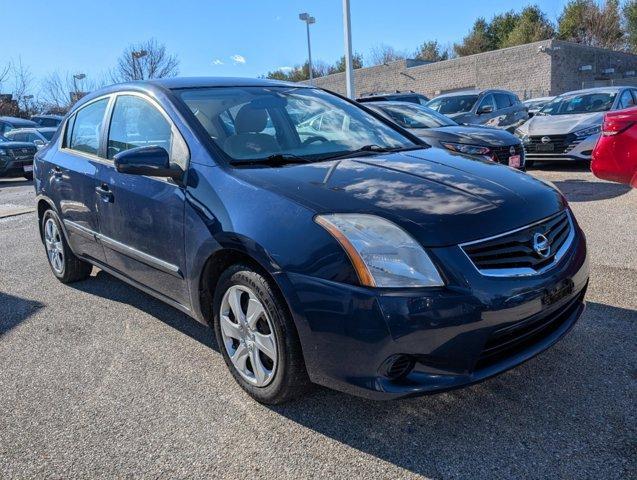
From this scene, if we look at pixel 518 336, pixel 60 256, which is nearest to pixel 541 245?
pixel 518 336

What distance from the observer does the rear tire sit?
4.71 m

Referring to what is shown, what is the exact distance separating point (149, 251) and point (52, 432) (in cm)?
111

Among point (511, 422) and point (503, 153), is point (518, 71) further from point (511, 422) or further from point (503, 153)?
point (511, 422)

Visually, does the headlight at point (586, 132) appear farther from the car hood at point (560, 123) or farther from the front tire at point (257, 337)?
the front tire at point (257, 337)

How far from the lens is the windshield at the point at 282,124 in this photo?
312cm

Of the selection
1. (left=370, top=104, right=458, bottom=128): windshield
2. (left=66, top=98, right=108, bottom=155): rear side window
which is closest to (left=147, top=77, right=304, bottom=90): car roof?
(left=66, top=98, right=108, bottom=155): rear side window

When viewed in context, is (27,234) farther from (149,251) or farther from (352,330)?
(352,330)

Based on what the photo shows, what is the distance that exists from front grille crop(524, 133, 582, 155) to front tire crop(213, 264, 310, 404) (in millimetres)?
8221

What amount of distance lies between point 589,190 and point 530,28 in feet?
162

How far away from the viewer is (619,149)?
17.1 feet

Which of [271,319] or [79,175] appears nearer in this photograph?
[271,319]

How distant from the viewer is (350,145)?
11.1ft

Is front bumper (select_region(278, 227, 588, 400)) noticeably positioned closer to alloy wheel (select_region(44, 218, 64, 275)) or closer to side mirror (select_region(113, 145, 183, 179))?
side mirror (select_region(113, 145, 183, 179))

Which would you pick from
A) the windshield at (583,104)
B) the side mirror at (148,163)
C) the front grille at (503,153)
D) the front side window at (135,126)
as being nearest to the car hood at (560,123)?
the windshield at (583,104)
